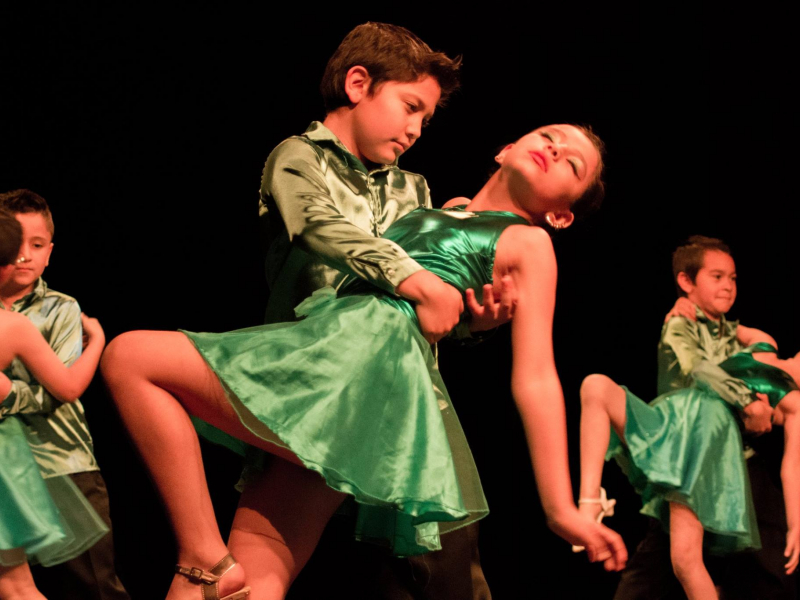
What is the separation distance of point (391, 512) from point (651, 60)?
9.93 ft

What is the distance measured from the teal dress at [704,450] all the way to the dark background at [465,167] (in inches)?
32.3

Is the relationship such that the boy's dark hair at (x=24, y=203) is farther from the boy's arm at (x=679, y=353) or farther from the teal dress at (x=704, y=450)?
the boy's arm at (x=679, y=353)

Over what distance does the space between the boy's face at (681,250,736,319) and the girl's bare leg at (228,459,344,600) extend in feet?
8.28

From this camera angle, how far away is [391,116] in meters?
1.70

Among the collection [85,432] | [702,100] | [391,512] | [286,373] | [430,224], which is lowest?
[85,432]

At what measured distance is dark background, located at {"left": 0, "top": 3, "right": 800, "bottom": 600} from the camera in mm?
3162

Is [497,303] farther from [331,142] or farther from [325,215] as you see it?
[331,142]

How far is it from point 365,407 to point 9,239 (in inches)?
54.1

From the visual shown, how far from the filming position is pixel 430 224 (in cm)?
159

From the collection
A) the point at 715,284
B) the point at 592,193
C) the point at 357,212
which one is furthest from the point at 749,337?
the point at 357,212

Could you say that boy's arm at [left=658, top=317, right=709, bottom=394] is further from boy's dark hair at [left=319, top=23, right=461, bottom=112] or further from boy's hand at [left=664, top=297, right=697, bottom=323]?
boy's dark hair at [left=319, top=23, right=461, bottom=112]

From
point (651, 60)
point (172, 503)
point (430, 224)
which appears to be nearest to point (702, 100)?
point (651, 60)

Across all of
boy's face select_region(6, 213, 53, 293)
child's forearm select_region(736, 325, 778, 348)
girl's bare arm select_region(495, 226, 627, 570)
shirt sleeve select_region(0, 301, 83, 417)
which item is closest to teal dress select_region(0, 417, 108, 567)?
shirt sleeve select_region(0, 301, 83, 417)

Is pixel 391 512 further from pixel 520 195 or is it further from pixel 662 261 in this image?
pixel 662 261
